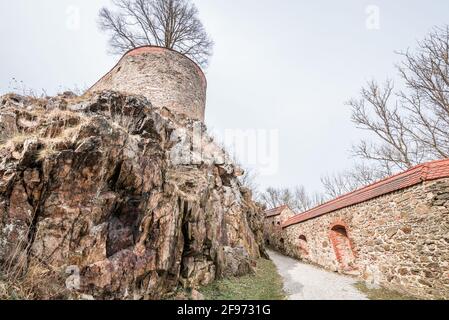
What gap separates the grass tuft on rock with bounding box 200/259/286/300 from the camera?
16.9 ft

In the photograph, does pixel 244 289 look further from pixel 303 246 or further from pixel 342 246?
pixel 303 246

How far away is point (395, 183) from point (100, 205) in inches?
286

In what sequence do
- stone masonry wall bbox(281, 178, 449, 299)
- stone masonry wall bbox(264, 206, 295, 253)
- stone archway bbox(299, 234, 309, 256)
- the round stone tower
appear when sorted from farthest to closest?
1. stone masonry wall bbox(264, 206, 295, 253)
2. stone archway bbox(299, 234, 309, 256)
3. the round stone tower
4. stone masonry wall bbox(281, 178, 449, 299)

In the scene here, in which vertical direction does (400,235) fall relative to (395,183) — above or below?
below

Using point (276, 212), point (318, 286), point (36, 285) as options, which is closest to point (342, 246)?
A: point (318, 286)

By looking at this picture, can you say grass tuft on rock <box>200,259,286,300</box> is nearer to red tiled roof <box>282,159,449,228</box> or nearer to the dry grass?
the dry grass

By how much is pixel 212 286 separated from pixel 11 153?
16.1 ft

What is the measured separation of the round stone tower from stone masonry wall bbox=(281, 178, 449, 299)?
817 centimetres

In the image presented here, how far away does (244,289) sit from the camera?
18.8 ft

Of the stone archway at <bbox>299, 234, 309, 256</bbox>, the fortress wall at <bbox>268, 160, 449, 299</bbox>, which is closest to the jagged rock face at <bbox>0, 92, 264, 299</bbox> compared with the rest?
the fortress wall at <bbox>268, 160, 449, 299</bbox>

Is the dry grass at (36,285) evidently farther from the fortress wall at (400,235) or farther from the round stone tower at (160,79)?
the round stone tower at (160,79)

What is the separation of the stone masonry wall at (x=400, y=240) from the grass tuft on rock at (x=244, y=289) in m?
2.90

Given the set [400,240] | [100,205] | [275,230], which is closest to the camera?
[100,205]

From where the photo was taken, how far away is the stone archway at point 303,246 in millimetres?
11547
